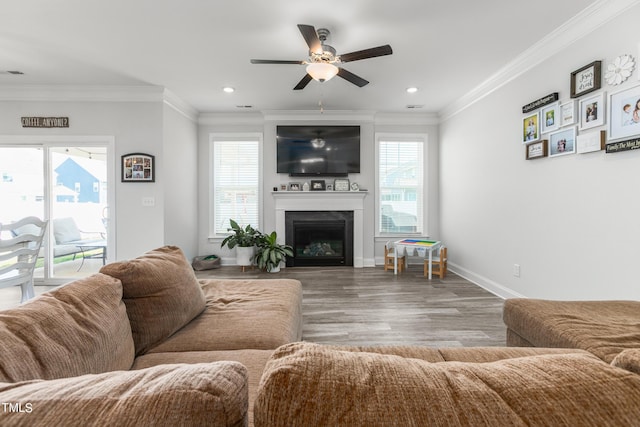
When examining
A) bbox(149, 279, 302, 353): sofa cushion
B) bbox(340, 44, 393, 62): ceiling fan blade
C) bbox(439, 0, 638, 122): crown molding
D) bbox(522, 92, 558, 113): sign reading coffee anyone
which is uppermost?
bbox(439, 0, 638, 122): crown molding

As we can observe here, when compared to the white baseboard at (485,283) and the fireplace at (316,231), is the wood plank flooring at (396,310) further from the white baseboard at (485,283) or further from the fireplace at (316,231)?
the fireplace at (316,231)

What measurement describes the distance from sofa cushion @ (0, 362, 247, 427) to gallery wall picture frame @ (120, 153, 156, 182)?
4037 millimetres

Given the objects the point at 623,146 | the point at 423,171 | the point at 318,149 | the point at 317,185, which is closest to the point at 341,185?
the point at 317,185

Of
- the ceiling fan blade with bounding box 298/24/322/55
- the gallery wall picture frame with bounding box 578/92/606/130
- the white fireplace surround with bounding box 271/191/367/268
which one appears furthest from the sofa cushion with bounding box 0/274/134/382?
the white fireplace surround with bounding box 271/191/367/268

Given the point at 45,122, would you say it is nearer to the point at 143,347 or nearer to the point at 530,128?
the point at 143,347

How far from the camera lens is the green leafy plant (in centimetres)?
495

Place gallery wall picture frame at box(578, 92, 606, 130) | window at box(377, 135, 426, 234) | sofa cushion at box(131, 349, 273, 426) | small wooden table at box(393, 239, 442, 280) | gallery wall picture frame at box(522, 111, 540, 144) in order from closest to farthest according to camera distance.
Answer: sofa cushion at box(131, 349, 273, 426), gallery wall picture frame at box(578, 92, 606, 130), gallery wall picture frame at box(522, 111, 540, 144), small wooden table at box(393, 239, 442, 280), window at box(377, 135, 426, 234)

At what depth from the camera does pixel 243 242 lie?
4.95 meters

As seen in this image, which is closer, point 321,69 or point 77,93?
point 321,69

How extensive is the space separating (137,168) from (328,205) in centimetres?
290

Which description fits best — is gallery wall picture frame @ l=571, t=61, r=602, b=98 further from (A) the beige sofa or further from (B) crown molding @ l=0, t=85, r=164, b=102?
(B) crown molding @ l=0, t=85, r=164, b=102

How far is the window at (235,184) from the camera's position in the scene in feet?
17.6

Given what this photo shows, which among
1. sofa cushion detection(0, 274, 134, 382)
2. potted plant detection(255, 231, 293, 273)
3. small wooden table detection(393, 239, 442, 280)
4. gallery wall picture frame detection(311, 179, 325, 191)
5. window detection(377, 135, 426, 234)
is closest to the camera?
sofa cushion detection(0, 274, 134, 382)

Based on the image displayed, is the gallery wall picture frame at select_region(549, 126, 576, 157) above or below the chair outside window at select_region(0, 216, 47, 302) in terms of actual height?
above
